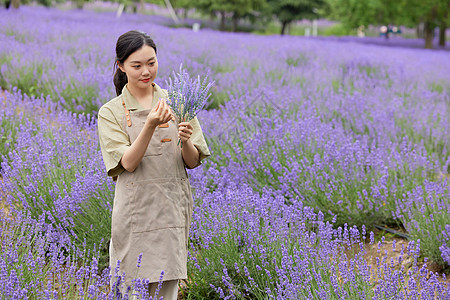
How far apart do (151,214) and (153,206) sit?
3 cm

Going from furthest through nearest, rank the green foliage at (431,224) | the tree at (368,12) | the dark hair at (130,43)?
the tree at (368,12) < the green foliage at (431,224) < the dark hair at (130,43)

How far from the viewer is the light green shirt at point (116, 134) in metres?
1.78

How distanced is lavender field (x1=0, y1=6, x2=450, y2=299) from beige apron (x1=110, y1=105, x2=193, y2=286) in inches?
4.5

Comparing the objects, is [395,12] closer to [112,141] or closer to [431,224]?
[431,224]

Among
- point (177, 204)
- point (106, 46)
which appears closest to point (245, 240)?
point (177, 204)

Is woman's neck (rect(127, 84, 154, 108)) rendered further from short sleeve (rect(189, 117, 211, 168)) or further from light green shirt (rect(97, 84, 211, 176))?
short sleeve (rect(189, 117, 211, 168))

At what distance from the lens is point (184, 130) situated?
1699 millimetres

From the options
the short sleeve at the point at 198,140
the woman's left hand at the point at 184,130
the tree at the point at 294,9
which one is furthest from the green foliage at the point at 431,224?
the tree at the point at 294,9

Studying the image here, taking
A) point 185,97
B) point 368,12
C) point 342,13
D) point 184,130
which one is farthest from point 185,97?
point 342,13

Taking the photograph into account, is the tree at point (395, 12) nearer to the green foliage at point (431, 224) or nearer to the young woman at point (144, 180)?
the green foliage at point (431, 224)

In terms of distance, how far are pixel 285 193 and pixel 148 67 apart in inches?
67.2

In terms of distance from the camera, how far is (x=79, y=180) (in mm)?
2633

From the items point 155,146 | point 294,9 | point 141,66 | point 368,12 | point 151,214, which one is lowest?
point 151,214

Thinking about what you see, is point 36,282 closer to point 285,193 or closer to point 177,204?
point 177,204
